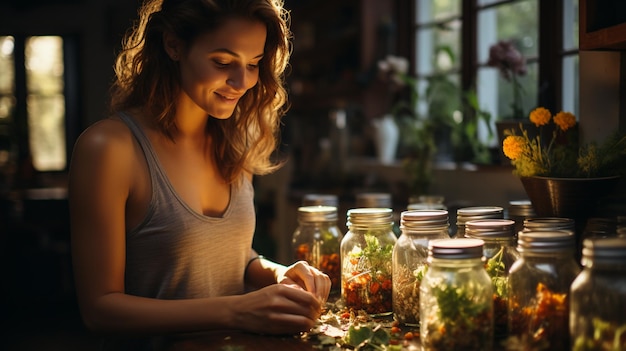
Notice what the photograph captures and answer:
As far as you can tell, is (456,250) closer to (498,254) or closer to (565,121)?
(498,254)

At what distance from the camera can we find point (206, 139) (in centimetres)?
183

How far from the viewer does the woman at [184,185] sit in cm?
138

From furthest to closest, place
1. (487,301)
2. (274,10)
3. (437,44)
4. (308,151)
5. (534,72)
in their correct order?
1. (308,151)
2. (437,44)
3. (534,72)
4. (274,10)
5. (487,301)

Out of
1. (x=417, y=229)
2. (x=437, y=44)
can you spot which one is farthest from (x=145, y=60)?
(x=437, y=44)

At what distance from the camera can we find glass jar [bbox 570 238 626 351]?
100 centimetres

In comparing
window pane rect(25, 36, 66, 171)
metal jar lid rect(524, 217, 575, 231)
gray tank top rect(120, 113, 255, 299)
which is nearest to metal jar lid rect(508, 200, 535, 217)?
metal jar lid rect(524, 217, 575, 231)

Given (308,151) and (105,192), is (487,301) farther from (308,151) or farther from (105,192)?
(308,151)

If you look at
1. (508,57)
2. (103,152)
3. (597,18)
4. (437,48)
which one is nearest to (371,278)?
(103,152)

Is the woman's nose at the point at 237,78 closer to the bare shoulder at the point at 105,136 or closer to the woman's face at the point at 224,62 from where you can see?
the woman's face at the point at 224,62

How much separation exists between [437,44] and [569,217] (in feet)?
8.94

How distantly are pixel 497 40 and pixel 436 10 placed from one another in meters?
0.79

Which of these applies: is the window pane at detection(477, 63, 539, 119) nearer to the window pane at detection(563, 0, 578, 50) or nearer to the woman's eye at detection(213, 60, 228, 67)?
the window pane at detection(563, 0, 578, 50)

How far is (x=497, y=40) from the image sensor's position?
11.0 ft

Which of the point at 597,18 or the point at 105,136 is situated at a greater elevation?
the point at 597,18
